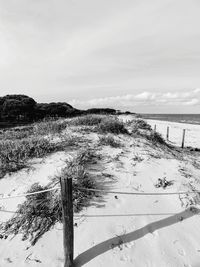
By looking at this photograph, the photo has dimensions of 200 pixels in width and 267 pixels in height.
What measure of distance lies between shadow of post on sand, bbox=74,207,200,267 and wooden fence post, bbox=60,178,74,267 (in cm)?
26

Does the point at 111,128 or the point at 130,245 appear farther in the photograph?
the point at 111,128

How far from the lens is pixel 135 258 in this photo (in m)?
3.92

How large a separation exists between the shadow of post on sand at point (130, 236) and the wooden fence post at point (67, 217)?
26 cm

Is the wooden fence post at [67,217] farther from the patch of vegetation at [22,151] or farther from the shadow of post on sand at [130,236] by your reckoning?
the patch of vegetation at [22,151]

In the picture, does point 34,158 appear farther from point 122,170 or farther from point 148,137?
point 148,137

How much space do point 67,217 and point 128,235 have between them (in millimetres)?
1474

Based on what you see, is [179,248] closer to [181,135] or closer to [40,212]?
[40,212]

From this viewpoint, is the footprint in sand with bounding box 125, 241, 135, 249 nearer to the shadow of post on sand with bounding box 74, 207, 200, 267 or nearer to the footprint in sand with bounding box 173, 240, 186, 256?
the shadow of post on sand with bounding box 74, 207, 200, 267

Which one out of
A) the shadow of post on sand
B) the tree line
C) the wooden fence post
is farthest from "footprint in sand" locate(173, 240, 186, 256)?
the tree line

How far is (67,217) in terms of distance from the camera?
3.63m

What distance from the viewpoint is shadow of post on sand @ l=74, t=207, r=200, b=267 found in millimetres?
3965

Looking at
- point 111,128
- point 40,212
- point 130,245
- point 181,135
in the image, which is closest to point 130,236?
point 130,245

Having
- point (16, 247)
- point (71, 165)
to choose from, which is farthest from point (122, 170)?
point (16, 247)

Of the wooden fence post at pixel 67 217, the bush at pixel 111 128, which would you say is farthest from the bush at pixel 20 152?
the wooden fence post at pixel 67 217
